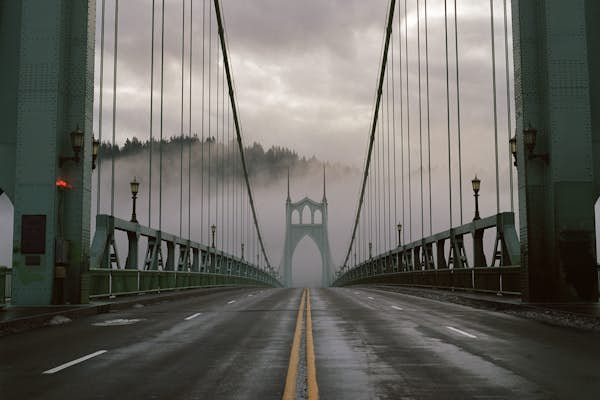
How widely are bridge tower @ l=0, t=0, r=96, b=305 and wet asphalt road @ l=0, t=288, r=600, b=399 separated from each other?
3470 mm

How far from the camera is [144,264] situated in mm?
31766

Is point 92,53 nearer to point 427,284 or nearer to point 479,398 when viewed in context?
point 479,398

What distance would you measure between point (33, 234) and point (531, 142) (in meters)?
13.6

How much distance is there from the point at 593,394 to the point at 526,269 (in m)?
12.7

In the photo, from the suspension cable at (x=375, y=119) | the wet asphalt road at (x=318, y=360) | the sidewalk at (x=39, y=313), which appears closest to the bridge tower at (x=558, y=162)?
the wet asphalt road at (x=318, y=360)

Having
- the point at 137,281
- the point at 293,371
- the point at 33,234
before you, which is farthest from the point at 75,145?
the point at 293,371

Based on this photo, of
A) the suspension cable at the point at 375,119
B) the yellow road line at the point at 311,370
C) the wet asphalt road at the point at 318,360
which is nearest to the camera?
the yellow road line at the point at 311,370

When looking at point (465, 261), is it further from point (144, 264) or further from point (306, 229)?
point (306, 229)

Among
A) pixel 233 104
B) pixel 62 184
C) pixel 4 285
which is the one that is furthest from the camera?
pixel 233 104

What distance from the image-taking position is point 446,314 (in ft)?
61.7

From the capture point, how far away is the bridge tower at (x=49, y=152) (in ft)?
62.2

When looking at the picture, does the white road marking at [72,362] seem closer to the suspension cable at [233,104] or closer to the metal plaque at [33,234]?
the metal plaque at [33,234]

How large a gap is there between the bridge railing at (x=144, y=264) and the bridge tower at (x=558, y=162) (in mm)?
12453

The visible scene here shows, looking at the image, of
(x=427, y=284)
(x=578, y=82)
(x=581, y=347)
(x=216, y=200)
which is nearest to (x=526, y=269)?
(x=578, y=82)
